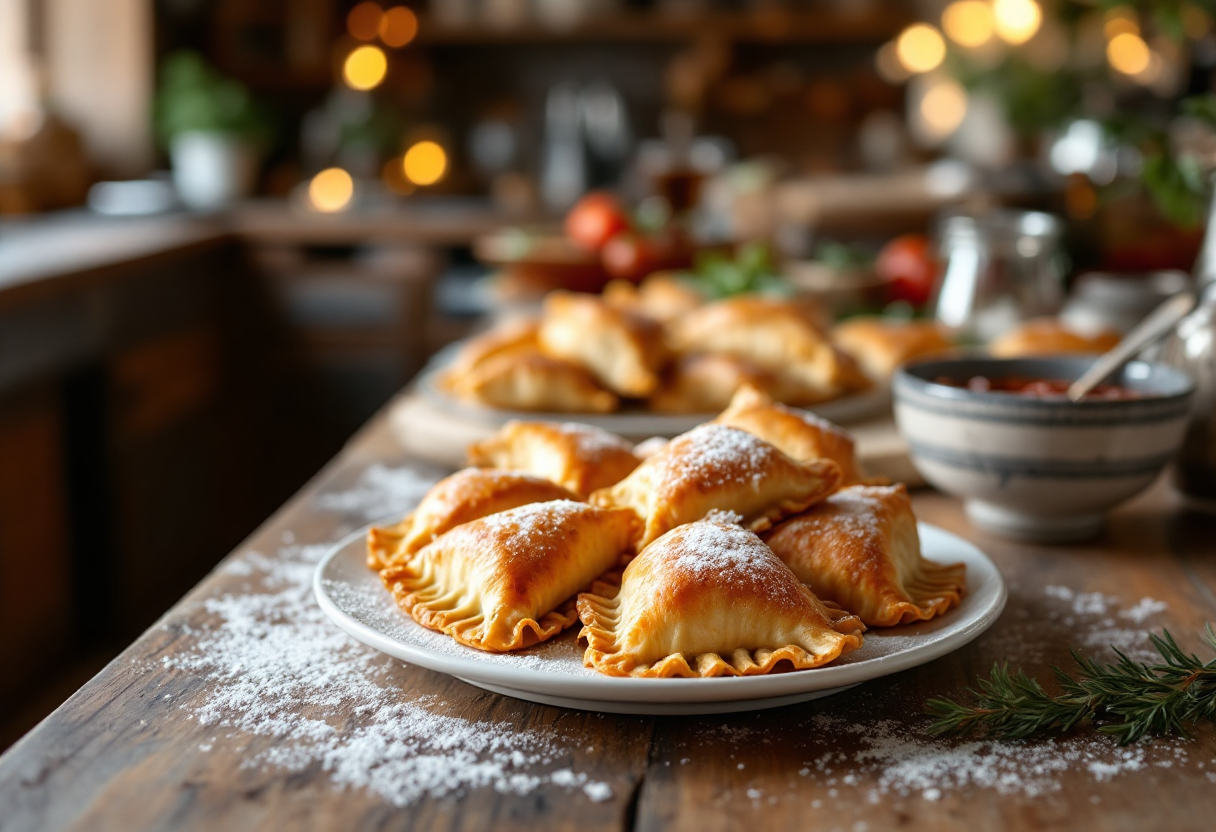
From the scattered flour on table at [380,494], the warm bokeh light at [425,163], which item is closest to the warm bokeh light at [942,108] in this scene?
the warm bokeh light at [425,163]

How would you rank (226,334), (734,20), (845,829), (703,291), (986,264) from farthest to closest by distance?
(734,20) < (226,334) < (703,291) < (986,264) < (845,829)

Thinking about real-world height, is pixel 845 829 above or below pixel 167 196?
above

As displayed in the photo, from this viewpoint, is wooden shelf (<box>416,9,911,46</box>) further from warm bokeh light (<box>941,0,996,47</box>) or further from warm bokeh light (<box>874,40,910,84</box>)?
warm bokeh light (<box>941,0,996,47</box>)

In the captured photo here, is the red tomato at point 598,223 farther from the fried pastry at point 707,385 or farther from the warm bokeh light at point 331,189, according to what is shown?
the warm bokeh light at point 331,189

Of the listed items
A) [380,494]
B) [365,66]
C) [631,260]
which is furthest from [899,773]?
[365,66]

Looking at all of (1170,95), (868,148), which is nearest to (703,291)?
(868,148)

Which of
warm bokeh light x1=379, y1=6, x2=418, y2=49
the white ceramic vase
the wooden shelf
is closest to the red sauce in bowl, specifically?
the white ceramic vase

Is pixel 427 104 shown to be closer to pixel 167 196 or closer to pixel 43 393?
pixel 167 196
